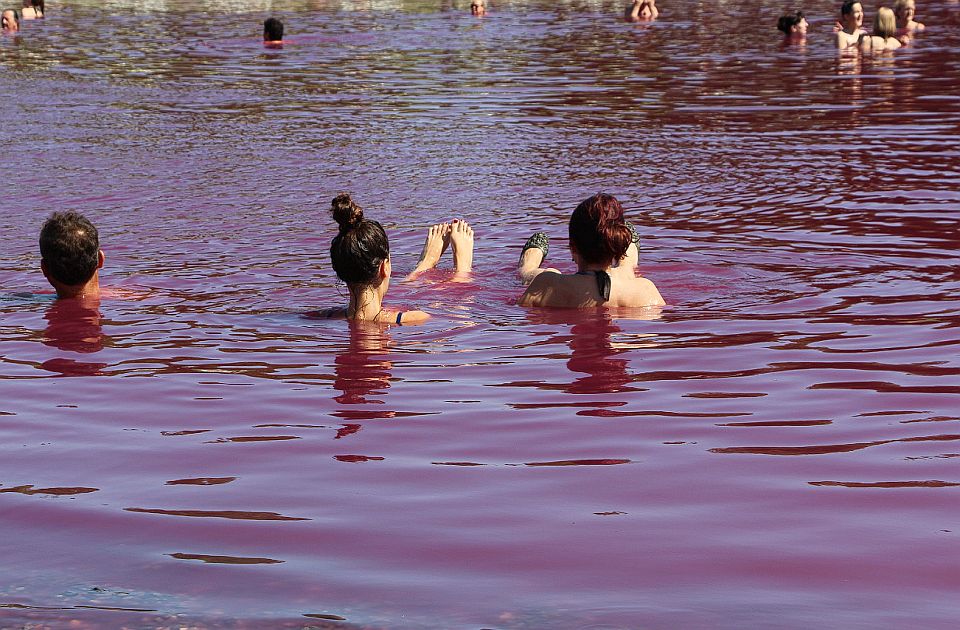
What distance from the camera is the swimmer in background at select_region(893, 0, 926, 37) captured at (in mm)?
33031

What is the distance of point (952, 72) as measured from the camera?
25359 mm

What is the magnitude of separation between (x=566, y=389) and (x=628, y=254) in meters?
3.51

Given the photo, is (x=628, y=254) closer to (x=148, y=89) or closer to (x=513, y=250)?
(x=513, y=250)

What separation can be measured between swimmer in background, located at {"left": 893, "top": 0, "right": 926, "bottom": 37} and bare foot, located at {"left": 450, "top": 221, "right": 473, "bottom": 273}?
25322 millimetres

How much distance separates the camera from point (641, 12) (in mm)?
38344

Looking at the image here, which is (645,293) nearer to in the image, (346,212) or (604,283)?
(604,283)

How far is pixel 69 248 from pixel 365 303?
7.61ft

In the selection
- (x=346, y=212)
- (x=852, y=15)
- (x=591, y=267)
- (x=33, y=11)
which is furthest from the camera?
(x=33, y=11)

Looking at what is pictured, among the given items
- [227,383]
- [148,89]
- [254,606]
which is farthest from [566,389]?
[148,89]

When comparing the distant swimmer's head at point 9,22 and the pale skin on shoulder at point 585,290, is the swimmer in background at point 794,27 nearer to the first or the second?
the distant swimmer's head at point 9,22

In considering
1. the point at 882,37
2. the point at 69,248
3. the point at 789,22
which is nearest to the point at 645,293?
the point at 69,248

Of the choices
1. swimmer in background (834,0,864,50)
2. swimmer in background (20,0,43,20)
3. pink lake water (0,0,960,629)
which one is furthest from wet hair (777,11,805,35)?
swimmer in background (20,0,43,20)

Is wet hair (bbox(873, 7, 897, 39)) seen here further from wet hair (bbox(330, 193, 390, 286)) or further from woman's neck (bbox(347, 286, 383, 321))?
wet hair (bbox(330, 193, 390, 286))

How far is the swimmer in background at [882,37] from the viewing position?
2880 centimetres
